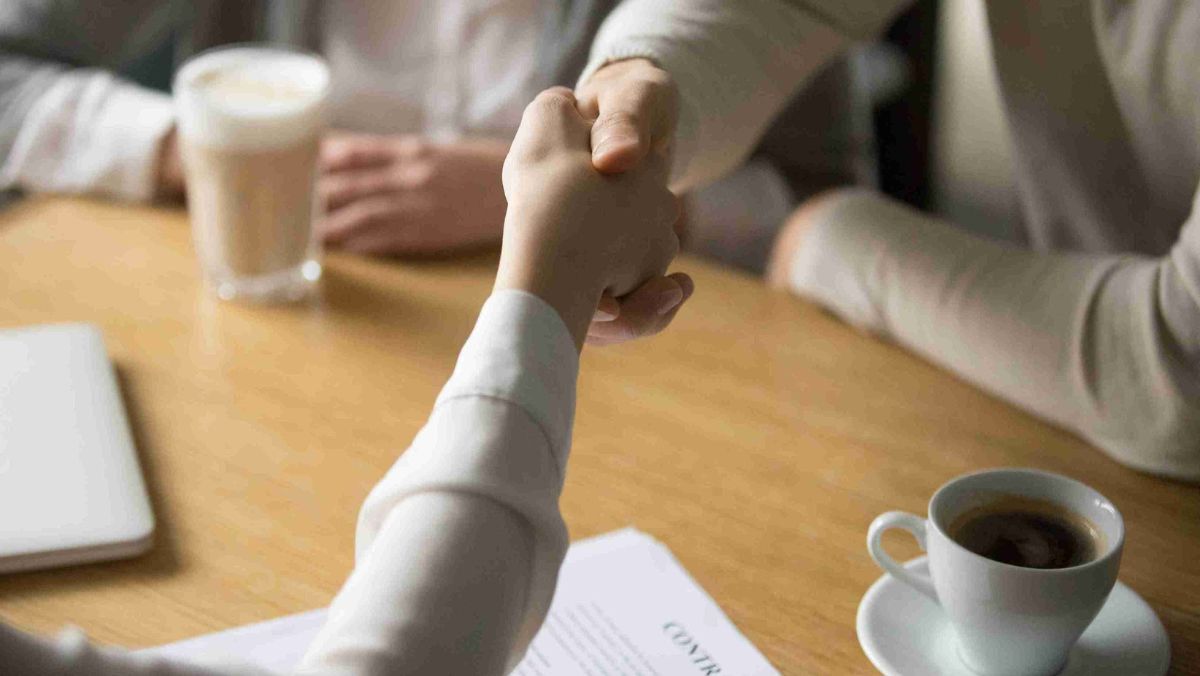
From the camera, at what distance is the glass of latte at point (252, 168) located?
3.07 ft

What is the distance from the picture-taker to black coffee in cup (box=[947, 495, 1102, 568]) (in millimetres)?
604

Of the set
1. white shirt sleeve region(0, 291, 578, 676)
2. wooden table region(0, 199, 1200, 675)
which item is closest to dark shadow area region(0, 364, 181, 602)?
wooden table region(0, 199, 1200, 675)

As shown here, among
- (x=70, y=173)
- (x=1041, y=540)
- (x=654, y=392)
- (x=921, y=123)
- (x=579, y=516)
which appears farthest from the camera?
(x=921, y=123)

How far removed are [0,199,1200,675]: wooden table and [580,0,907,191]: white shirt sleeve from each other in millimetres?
137

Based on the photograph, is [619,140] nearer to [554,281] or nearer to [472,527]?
[554,281]

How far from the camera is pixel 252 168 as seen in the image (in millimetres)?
942

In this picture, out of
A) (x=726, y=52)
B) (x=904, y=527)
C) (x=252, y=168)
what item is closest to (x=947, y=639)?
(x=904, y=527)

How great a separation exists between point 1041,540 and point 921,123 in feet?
5.67

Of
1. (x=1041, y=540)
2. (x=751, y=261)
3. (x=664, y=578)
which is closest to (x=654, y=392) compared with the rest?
(x=664, y=578)

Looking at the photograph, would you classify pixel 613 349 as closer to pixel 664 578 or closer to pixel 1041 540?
pixel 664 578

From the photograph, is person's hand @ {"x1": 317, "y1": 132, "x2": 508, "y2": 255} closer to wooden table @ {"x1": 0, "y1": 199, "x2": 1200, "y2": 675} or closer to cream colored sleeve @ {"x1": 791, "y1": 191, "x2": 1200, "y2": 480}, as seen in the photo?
wooden table @ {"x1": 0, "y1": 199, "x2": 1200, "y2": 675}

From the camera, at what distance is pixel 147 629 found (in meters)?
0.64

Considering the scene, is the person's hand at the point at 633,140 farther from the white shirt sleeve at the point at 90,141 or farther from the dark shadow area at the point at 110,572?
the white shirt sleeve at the point at 90,141

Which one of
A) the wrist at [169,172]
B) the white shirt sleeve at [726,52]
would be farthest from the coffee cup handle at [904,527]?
the wrist at [169,172]
